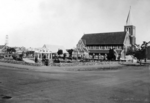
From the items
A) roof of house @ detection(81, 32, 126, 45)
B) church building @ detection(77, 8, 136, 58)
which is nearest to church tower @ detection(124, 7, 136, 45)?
church building @ detection(77, 8, 136, 58)

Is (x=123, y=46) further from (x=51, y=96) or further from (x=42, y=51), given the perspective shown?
(x=51, y=96)

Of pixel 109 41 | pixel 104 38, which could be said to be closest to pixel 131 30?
pixel 104 38

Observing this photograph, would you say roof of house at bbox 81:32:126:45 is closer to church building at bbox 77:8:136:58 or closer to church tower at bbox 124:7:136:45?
church building at bbox 77:8:136:58

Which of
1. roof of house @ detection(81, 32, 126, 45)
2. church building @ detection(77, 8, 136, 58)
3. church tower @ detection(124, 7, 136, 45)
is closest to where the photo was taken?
church building @ detection(77, 8, 136, 58)

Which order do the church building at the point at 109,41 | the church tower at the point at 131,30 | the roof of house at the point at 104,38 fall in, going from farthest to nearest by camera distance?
the church tower at the point at 131,30
the roof of house at the point at 104,38
the church building at the point at 109,41

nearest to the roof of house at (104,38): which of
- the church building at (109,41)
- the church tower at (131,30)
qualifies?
the church building at (109,41)

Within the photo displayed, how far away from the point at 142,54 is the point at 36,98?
47356 millimetres

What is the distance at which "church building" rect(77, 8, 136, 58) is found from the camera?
7288cm

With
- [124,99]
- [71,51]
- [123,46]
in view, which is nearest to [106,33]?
[123,46]

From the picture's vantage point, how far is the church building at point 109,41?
72875 millimetres

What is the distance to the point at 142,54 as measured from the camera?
5031cm

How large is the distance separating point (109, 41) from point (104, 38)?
412 centimetres

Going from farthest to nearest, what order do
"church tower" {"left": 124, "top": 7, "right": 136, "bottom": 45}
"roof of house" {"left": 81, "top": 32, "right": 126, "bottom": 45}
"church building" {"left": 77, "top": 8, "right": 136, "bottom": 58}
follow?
"church tower" {"left": 124, "top": 7, "right": 136, "bottom": 45} → "roof of house" {"left": 81, "top": 32, "right": 126, "bottom": 45} → "church building" {"left": 77, "top": 8, "right": 136, "bottom": 58}

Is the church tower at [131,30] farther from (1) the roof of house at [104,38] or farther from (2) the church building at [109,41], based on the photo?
(1) the roof of house at [104,38]
